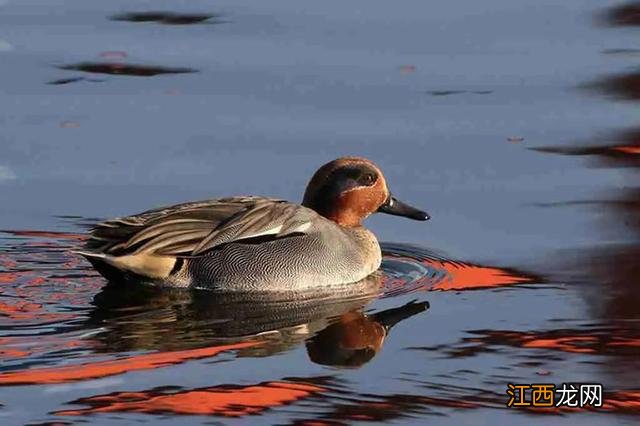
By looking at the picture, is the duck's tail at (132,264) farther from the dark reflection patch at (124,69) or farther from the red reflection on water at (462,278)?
the dark reflection patch at (124,69)

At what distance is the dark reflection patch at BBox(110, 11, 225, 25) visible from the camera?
15086 millimetres

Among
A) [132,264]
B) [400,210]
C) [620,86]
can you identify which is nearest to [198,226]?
[132,264]

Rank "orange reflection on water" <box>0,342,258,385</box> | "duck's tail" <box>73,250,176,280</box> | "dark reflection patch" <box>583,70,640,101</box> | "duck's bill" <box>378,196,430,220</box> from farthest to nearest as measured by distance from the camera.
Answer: "dark reflection patch" <box>583,70,640,101</box>, "duck's bill" <box>378,196,430,220</box>, "duck's tail" <box>73,250,176,280</box>, "orange reflection on water" <box>0,342,258,385</box>

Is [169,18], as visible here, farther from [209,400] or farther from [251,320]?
[209,400]

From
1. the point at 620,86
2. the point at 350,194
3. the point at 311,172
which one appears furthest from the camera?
the point at 620,86

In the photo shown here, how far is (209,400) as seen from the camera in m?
7.87

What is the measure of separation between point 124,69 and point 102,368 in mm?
5874

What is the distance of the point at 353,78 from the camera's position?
13562 millimetres

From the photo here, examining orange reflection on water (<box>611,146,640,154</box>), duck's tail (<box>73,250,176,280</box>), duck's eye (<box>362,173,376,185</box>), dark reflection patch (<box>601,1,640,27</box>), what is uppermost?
dark reflection patch (<box>601,1,640,27</box>)

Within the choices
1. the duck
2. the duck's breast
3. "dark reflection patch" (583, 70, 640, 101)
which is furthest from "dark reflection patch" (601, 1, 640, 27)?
the duck's breast

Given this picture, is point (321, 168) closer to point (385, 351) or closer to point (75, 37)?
point (385, 351)

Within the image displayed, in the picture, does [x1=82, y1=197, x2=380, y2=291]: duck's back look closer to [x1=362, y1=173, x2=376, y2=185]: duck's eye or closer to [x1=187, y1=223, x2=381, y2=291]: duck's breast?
[x1=187, y1=223, x2=381, y2=291]: duck's breast

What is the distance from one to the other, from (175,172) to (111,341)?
10.2 ft

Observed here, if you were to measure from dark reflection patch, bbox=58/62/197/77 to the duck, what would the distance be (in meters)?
3.61
